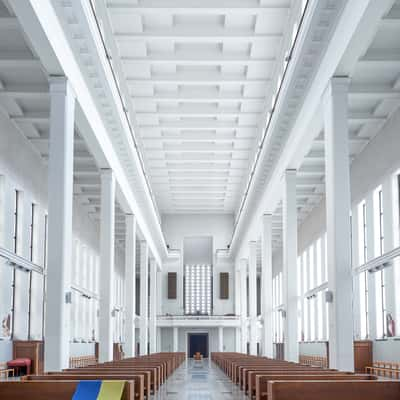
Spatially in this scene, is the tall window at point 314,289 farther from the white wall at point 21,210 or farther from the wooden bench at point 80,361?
the white wall at point 21,210

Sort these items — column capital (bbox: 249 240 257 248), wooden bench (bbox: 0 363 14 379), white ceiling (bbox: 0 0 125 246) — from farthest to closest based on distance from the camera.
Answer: column capital (bbox: 249 240 257 248), wooden bench (bbox: 0 363 14 379), white ceiling (bbox: 0 0 125 246)

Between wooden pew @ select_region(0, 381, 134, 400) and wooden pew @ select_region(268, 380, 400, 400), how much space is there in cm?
236

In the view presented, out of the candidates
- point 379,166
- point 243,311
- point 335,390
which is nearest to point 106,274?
point 379,166

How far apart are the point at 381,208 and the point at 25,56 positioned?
532 inches

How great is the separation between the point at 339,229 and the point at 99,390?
8.67 metres

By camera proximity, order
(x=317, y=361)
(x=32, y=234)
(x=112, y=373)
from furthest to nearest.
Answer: (x=317, y=361)
(x=32, y=234)
(x=112, y=373)

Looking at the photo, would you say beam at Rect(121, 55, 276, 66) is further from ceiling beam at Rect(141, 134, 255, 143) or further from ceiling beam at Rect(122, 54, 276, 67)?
ceiling beam at Rect(141, 134, 255, 143)

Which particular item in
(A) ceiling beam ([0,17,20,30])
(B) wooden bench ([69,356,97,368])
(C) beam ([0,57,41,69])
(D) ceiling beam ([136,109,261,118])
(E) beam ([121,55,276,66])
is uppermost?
(E) beam ([121,55,276,66])

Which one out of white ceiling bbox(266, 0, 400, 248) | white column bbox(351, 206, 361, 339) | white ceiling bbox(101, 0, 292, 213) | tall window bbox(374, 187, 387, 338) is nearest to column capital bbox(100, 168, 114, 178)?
white ceiling bbox(101, 0, 292, 213)

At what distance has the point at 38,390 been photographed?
8422 mm

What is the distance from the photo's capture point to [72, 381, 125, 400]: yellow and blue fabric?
27.1 feet

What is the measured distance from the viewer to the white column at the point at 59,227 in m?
14.8

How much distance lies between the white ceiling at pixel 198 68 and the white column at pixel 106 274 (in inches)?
160

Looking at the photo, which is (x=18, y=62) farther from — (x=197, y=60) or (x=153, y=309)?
(x=153, y=309)
